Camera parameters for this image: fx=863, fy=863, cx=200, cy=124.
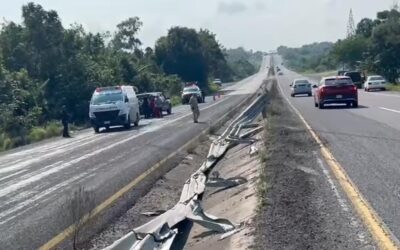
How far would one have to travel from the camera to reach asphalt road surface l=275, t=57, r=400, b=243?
11.7 metres

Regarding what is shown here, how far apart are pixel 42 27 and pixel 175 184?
45.2 meters

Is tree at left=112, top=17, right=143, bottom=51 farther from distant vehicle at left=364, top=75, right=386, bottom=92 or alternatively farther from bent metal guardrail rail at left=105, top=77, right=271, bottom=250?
bent metal guardrail rail at left=105, top=77, right=271, bottom=250


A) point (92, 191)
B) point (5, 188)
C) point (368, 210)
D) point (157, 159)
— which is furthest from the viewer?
point (157, 159)

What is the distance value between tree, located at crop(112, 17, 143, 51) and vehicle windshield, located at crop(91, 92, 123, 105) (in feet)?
243

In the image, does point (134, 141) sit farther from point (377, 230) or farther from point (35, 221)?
point (377, 230)

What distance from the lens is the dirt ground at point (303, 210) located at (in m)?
8.98

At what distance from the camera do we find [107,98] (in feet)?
141

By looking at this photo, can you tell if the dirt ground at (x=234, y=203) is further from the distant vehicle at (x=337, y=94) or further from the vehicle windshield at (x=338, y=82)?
the vehicle windshield at (x=338, y=82)

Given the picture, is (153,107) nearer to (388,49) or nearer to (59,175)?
(59,175)

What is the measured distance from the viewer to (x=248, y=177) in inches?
664

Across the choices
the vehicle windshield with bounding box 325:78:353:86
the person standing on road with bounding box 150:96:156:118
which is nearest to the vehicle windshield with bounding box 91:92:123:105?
the vehicle windshield with bounding box 325:78:353:86

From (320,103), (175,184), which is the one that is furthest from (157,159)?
(320,103)

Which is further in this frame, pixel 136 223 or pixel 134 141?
pixel 134 141

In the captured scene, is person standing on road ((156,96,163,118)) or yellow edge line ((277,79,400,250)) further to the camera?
person standing on road ((156,96,163,118))
